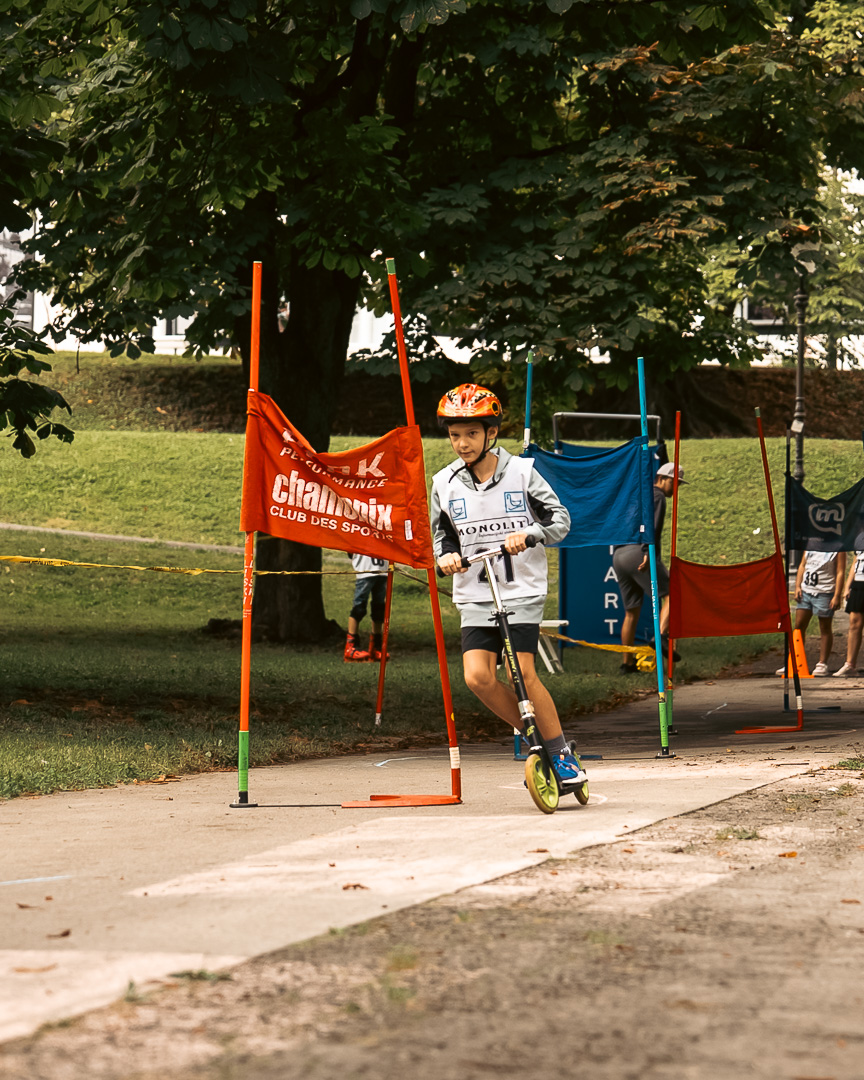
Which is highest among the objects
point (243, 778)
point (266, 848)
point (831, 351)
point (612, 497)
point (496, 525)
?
point (831, 351)

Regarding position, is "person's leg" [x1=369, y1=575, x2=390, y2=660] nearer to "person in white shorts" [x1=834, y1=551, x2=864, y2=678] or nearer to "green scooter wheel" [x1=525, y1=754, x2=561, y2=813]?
"person in white shorts" [x1=834, y1=551, x2=864, y2=678]

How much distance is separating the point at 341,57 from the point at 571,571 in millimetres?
5956

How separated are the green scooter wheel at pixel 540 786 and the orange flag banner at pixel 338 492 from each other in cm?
115

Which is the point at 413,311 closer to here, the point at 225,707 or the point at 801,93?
the point at 801,93

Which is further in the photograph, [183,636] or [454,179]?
[183,636]

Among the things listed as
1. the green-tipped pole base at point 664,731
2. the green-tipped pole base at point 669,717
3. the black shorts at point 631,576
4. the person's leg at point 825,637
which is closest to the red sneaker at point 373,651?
the black shorts at point 631,576

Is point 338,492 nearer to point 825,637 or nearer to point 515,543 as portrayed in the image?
point 515,543

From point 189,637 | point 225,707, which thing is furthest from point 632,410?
point 225,707

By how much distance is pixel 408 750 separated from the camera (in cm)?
1075

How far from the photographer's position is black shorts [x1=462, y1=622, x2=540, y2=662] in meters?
7.61

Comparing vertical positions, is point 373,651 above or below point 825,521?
below

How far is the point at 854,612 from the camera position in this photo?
1554cm

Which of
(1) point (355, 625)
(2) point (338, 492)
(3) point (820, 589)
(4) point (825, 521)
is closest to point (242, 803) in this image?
(2) point (338, 492)

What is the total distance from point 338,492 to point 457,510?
60 centimetres
